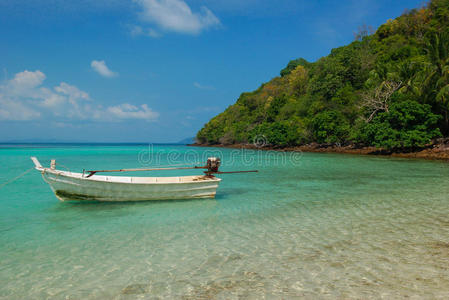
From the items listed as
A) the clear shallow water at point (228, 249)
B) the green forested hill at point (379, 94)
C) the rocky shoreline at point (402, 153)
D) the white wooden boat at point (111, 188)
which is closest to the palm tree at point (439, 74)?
the green forested hill at point (379, 94)

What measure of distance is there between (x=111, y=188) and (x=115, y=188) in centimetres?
16

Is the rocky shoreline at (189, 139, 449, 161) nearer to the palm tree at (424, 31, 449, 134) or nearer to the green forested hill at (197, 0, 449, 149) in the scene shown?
the green forested hill at (197, 0, 449, 149)

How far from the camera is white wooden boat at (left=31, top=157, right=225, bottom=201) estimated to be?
1002 centimetres

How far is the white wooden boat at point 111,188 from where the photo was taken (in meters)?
10.0

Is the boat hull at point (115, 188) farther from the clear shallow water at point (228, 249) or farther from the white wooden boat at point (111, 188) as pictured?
the clear shallow water at point (228, 249)

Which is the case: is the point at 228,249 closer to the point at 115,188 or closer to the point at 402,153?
the point at 115,188

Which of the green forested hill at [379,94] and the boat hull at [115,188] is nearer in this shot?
the boat hull at [115,188]

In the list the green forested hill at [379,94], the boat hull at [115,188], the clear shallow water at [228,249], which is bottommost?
the clear shallow water at [228,249]

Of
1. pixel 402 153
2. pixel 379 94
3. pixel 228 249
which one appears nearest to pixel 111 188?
pixel 228 249

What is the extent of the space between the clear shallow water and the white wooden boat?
1.13 ft

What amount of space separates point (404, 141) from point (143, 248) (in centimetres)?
3353

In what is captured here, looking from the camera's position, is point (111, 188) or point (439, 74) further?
point (439, 74)

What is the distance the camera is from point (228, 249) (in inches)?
241

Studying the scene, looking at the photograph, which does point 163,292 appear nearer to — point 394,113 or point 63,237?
point 63,237
